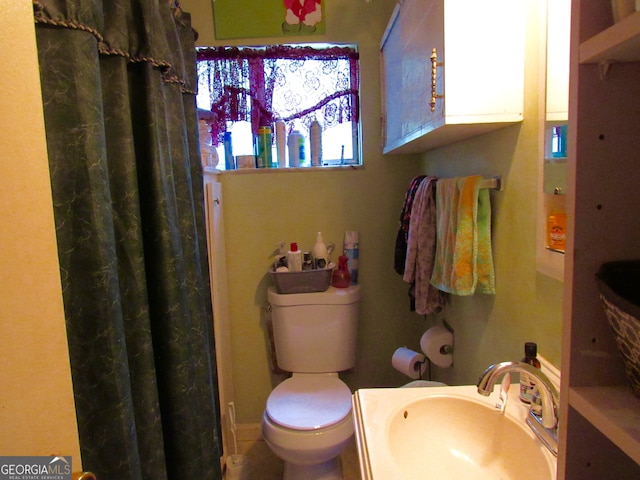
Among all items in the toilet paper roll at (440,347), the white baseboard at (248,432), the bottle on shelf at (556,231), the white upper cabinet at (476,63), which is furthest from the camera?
the white baseboard at (248,432)

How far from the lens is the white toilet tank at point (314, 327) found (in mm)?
2008

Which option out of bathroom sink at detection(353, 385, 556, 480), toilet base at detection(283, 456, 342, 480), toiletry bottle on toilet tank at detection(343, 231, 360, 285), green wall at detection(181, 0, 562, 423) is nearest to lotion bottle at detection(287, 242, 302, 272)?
green wall at detection(181, 0, 562, 423)

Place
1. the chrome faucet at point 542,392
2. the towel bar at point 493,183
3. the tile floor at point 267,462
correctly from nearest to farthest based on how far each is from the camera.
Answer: the chrome faucet at point 542,392 < the towel bar at point 493,183 < the tile floor at point 267,462

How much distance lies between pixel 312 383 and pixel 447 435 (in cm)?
101

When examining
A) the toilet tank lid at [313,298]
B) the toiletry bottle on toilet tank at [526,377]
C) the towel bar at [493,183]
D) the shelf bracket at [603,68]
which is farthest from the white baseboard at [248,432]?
the shelf bracket at [603,68]

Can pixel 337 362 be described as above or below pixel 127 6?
below

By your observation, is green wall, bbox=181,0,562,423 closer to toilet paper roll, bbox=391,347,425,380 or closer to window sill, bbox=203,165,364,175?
window sill, bbox=203,165,364,175

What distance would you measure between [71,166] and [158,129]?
0.33 meters

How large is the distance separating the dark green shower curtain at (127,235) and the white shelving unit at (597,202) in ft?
2.85

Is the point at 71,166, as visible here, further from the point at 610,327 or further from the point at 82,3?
the point at 610,327

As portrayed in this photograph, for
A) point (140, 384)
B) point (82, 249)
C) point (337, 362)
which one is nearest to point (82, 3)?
point (82, 249)

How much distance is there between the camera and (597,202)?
17.6 inches

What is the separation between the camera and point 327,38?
208 centimetres

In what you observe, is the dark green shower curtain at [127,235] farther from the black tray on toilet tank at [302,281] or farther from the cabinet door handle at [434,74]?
the cabinet door handle at [434,74]
